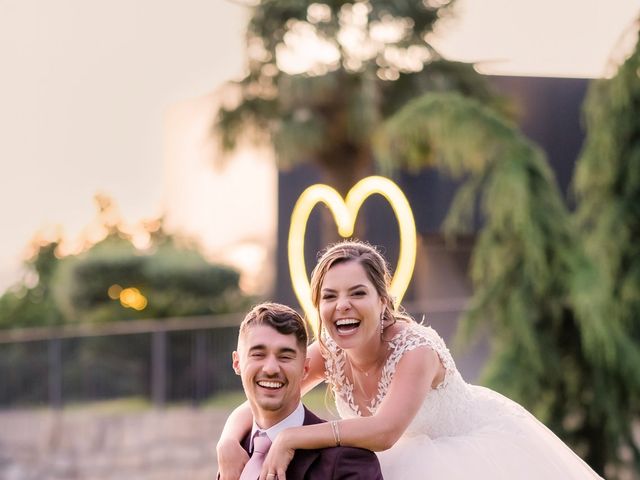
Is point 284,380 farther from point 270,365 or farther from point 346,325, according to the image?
point 346,325

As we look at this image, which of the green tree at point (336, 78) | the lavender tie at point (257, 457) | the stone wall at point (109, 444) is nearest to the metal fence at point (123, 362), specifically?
the stone wall at point (109, 444)

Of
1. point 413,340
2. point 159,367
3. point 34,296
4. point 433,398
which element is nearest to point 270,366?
point 413,340

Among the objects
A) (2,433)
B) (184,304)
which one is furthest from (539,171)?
(2,433)

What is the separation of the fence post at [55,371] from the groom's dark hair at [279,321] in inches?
495

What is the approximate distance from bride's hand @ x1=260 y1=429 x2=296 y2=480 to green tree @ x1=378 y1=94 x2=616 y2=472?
4748 mm

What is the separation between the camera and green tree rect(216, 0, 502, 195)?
50.0 ft

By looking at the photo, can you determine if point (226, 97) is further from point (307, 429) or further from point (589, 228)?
point (307, 429)

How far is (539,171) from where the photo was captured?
748cm

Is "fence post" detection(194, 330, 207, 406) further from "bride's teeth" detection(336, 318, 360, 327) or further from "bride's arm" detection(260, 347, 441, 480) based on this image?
"bride's teeth" detection(336, 318, 360, 327)

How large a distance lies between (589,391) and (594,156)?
1.63 m

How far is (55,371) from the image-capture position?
49.7 feet

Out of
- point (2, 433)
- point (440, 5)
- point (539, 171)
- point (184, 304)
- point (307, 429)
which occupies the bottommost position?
point (2, 433)

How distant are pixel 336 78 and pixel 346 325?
12499mm

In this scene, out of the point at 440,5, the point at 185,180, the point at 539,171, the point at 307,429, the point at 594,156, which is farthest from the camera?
the point at 185,180
